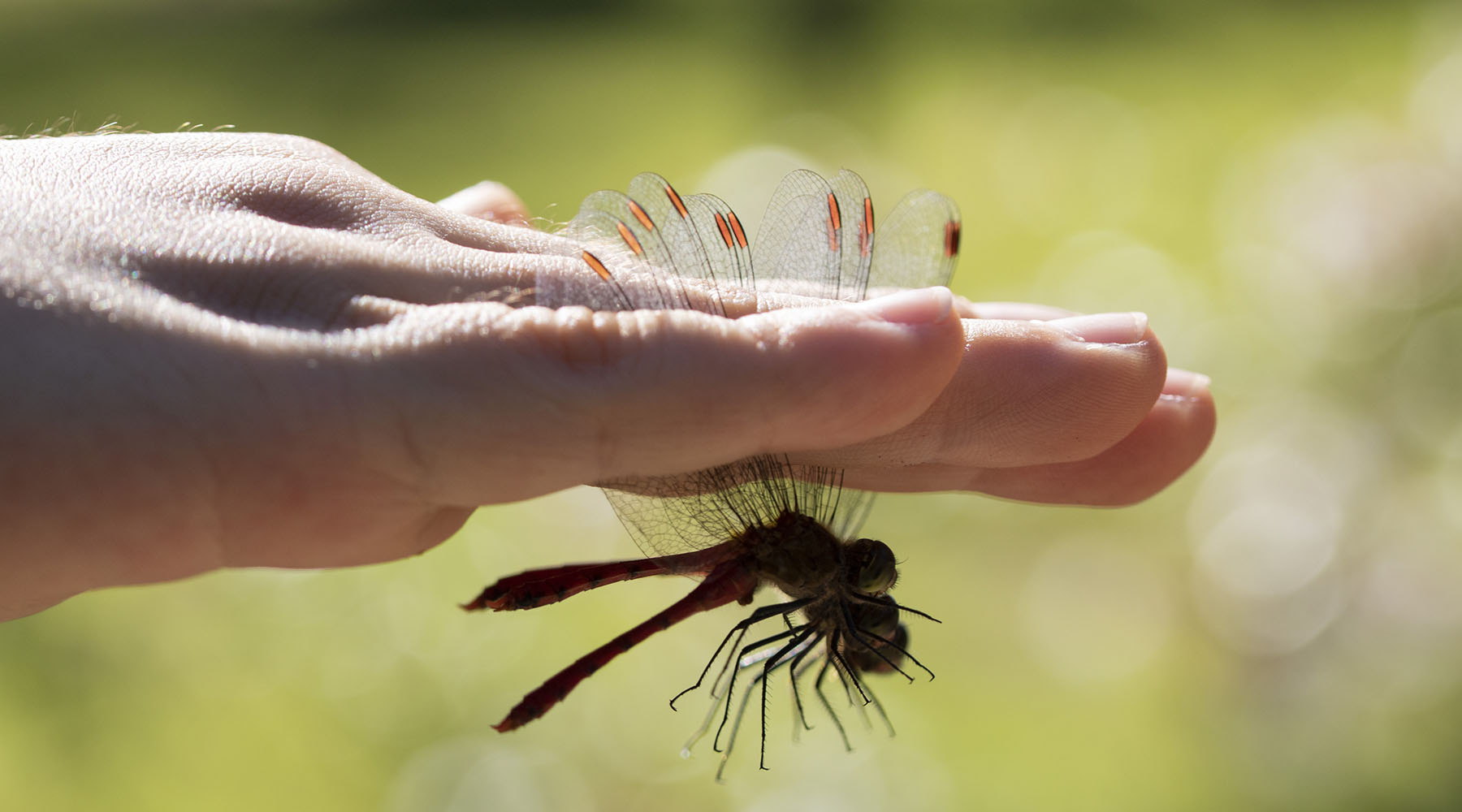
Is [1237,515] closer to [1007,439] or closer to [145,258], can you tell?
[1007,439]

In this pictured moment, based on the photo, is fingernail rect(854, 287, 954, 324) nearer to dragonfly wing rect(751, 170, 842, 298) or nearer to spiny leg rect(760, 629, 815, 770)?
dragonfly wing rect(751, 170, 842, 298)

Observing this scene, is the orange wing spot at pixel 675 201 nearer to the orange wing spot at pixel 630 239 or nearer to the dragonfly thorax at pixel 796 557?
the orange wing spot at pixel 630 239

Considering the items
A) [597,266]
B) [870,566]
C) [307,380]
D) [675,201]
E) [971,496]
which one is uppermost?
[675,201]

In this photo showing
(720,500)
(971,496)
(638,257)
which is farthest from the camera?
(971,496)

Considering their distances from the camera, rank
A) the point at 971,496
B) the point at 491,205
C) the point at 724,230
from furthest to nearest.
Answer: the point at 971,496 → the point at 491,205 → the point at 724,230

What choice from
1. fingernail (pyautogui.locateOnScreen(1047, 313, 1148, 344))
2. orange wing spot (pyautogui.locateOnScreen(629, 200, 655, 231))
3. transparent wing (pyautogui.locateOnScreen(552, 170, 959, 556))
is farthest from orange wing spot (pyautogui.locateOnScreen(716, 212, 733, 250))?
fingernail (pyautogui.locateOnScreen(1047, 313, 1148, 344))

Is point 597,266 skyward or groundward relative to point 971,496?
skyward

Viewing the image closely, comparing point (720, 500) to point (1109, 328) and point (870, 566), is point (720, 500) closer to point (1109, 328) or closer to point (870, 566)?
point (870, 566)

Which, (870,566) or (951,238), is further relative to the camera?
(951,238)

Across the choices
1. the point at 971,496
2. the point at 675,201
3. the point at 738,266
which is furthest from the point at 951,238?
the point at 971,496
